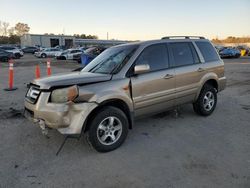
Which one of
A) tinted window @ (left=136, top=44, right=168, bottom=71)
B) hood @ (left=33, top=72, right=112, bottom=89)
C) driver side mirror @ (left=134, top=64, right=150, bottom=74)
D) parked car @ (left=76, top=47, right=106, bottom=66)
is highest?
parked car @ (left=76, top=47, right=106, bottom=66)

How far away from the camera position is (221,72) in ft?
19.0

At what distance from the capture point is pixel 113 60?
437 centimetres

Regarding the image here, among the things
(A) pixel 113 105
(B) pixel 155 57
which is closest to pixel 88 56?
(B) pixel 155 57

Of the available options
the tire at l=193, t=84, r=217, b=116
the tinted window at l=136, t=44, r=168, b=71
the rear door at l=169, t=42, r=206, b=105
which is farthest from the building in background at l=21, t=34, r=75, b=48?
the tinted window at l=136, t=44, r=168, b=71

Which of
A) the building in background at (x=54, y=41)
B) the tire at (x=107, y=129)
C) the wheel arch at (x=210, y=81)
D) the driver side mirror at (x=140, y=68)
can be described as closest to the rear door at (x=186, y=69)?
the wheel arch at (x=210, y=81)

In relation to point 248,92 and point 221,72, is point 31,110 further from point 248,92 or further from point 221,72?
point 248,92

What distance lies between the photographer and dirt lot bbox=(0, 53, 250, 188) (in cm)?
304

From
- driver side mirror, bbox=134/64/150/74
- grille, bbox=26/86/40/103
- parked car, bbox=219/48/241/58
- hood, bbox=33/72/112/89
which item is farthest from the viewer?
parked car, bbox=219/48/241/58

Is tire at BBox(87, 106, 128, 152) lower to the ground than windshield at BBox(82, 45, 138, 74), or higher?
lower

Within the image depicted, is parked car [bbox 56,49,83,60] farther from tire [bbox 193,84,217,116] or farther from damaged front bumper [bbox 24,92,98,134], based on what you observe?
damaged front bumper [bbox 24,92,98,134]

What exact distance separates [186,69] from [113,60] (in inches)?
63.7

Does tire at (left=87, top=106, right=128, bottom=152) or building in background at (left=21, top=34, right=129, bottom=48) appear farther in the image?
building in background at (left=21, top=34, right=129, bottom=48)

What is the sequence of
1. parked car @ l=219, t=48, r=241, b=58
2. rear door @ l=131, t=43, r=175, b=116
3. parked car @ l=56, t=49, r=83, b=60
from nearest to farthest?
rear door @ l=131, t=43, r=175, b=116 → parked car @ l=56, t=49, r=83, b=60 → parked car @ l=219, t=48, r=241, b=58

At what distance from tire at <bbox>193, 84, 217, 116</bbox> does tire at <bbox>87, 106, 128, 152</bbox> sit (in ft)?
7.46
